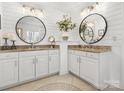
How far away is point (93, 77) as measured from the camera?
8.68ft

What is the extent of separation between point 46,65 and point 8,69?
1.07 m

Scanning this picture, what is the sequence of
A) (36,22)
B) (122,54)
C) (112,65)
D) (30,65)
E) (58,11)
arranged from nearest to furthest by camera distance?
(122,54) → (112,65) → (30,65) → (36,22) → (58,11)

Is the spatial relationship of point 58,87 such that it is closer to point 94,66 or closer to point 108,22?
point 94,66

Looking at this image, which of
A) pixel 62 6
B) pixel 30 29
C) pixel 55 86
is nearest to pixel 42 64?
pixel 55 86

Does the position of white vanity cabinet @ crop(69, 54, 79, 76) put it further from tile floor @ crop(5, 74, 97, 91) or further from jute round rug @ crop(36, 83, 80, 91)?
jute round rug @ crop(36, 83, 80, 91)

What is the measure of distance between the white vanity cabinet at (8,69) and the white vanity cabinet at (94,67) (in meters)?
1.60

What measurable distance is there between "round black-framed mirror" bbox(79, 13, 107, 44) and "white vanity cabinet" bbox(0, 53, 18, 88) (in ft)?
7.03

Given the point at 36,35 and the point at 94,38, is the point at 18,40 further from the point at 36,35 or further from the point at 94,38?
the point at 94,38

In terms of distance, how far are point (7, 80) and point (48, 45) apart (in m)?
1.80

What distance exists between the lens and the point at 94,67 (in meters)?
2.59

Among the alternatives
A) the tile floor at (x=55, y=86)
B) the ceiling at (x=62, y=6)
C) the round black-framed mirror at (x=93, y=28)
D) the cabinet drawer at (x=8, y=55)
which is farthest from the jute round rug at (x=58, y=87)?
the ceiling at (x=62, y=6)

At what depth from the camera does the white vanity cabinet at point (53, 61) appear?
11.4 feet

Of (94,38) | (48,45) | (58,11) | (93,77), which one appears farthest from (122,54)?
(58,11)

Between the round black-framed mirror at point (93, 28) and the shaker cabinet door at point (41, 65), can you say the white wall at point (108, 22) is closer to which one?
the round black-framed mirror at point (93, 28)
